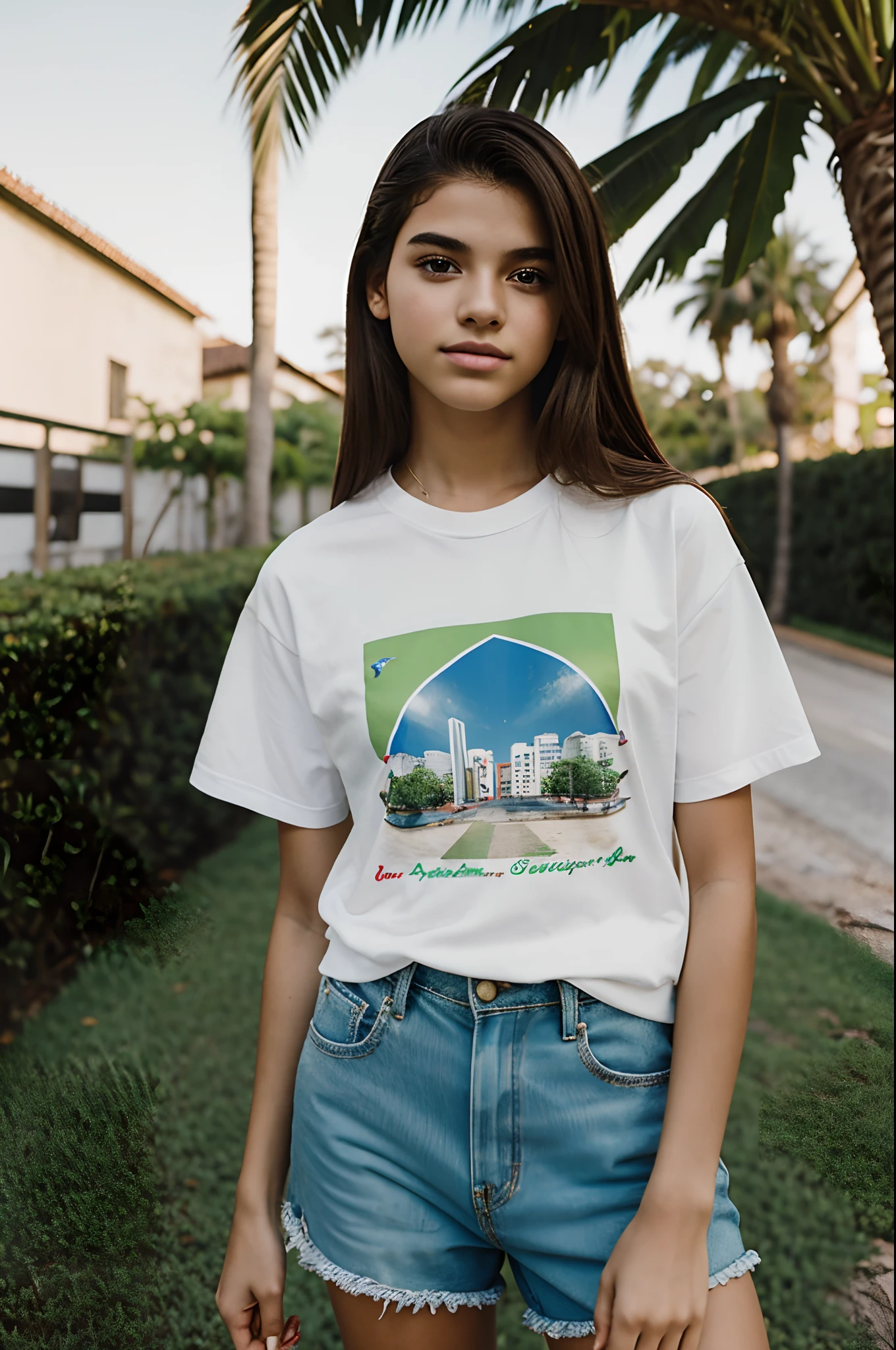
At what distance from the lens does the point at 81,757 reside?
8.14ft

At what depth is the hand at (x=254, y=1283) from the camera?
1.15 meters

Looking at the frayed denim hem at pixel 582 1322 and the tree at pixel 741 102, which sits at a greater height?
the tree at pixel 741 102

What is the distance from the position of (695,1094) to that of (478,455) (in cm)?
73

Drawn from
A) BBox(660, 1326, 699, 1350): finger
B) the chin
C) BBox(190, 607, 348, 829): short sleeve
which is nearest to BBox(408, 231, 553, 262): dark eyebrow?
the chin

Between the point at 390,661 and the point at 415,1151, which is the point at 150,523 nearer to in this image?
the point at 390,661

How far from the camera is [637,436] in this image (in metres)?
1.19

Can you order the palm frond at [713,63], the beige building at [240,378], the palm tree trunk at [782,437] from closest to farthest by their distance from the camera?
1. the palm frond at [713,63]
2. the beige building at [240,378]
3. the palm tree trunk at [782,437]

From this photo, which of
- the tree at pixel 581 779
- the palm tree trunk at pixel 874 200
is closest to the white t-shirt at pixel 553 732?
the tree at pixel 581 779

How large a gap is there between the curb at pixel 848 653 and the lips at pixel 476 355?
3.58m

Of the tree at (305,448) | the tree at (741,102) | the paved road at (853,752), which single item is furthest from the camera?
the paved road at (853,752)

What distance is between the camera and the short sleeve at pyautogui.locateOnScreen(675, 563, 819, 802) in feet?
3.29

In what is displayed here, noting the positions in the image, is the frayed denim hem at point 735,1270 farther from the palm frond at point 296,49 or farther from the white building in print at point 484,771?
the palm frond at point 296,49

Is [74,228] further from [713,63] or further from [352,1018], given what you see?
[713,63]

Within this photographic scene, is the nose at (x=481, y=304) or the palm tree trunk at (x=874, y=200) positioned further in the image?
the palm tree trunk at (x=874, y=200)
